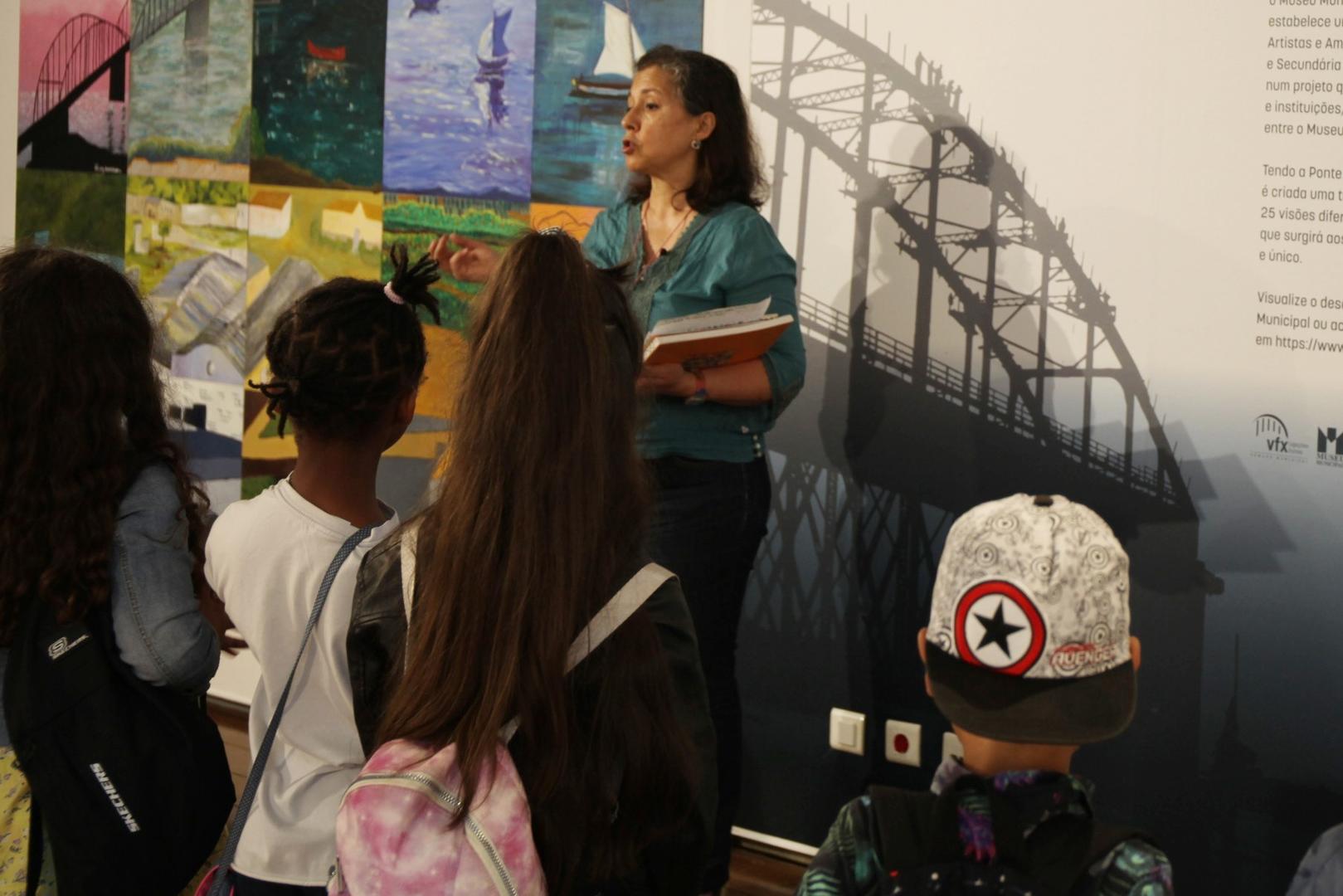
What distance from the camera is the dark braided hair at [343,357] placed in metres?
1.78

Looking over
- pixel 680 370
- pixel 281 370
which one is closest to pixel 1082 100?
pixel 680 370

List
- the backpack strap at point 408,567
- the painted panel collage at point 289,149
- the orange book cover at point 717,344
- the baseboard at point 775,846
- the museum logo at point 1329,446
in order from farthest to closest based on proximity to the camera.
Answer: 1. the painted panel collage at point 289,149
2. the baseboard at point 775,846
3. the museum logo at point 1329,446
4. the orange book cover at point 717,344
5. the backpack strap at point 408,567

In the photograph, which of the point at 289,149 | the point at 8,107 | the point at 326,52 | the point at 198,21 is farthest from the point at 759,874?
the point at 8,107

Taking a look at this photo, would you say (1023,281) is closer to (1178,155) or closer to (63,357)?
(1178,155)

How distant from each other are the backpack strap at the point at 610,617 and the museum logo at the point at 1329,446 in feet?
5.87

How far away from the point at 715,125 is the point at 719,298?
0.38 m

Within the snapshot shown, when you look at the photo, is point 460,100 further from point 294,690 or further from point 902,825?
point 902,825

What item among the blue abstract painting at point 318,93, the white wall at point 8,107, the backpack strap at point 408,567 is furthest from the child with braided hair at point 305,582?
the white wall at point 8,107

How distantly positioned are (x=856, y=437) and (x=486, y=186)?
A: 1.27 m

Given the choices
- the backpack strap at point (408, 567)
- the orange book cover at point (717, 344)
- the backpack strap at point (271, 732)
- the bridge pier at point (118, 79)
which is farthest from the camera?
the bridge pier at point (118, 79)

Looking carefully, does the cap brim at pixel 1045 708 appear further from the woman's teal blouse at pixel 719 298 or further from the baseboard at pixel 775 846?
the baseboard at pixel 775 846

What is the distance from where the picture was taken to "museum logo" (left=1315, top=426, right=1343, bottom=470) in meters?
2.56

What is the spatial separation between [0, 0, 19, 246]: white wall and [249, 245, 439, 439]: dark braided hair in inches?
137

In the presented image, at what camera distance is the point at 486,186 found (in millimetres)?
3609
